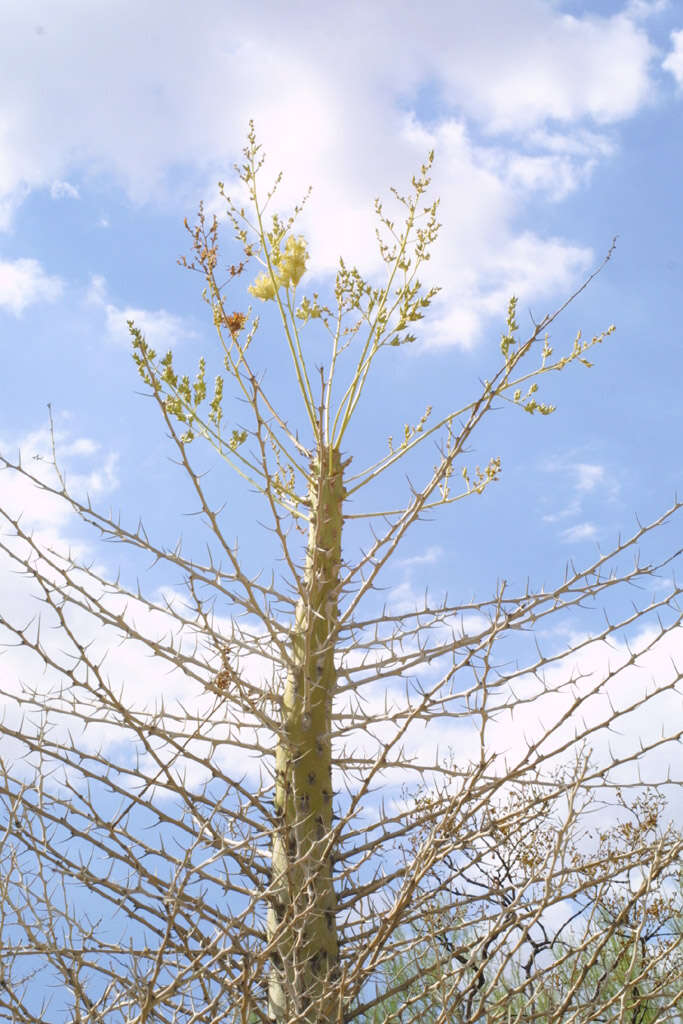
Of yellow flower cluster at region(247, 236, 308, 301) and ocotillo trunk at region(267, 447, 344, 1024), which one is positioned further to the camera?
yellow flower cluster at region(247, 236, 308, 301)

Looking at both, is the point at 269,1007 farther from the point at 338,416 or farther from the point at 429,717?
the point at 338,416

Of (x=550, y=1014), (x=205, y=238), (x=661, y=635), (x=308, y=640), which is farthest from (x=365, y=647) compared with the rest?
(x=205, y=238)

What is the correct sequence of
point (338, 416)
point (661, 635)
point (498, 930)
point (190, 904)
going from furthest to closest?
point (338, 416), point (661, 635), point (190, 904), point (498, 930)

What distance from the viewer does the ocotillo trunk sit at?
3.00 meters

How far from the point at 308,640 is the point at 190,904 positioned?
95 cm

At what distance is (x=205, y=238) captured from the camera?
2.96 m

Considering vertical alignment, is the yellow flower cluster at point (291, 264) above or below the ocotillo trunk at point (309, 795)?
above

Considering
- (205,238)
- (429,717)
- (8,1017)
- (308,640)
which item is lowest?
(8,1017)

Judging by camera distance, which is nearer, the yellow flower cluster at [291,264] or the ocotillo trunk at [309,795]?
the ocotillo trunk at [309,795]

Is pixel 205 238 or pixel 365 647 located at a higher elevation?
pixel 205 238

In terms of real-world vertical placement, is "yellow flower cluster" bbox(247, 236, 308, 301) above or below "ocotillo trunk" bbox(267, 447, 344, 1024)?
above

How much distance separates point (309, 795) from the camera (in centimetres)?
336

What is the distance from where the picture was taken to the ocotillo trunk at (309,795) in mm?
3002

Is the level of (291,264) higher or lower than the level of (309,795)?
higher
